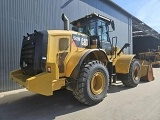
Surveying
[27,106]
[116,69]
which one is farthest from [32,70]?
[116,69]

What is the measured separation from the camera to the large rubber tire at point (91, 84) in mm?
5918

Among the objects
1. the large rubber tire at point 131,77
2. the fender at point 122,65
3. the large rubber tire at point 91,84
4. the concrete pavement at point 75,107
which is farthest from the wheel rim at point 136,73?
the large rubber tire at point 91,84

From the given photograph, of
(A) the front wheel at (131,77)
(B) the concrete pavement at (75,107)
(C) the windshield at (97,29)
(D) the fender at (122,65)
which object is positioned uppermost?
(C) the windshield at (97,29)

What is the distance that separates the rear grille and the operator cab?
192 centimetres

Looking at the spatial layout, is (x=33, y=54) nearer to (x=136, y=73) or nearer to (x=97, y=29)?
(x=97, y=29)

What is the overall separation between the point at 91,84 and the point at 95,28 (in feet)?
8.00

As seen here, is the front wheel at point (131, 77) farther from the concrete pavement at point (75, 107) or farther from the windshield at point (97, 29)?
the windshield at point (97, 29)

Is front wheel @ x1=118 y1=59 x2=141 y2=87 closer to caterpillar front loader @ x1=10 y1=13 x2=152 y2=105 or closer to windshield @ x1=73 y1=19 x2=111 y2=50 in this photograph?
windshield @ x1=73 y1=19 x2=111 y2=50

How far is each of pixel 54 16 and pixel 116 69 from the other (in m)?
4.29

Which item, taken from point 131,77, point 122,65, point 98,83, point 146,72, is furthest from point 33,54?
point 146,72

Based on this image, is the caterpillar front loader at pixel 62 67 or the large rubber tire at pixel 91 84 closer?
the caterpillar front loader at pixel 62 67

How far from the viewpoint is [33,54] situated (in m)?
6.09

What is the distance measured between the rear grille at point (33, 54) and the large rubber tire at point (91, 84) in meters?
1.17

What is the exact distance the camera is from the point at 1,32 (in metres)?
8.23
